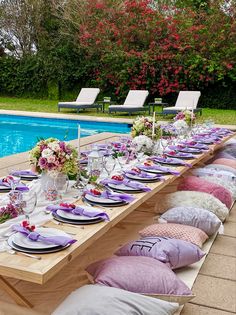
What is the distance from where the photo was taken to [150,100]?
15.4m

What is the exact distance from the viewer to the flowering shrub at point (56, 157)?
2.67 m

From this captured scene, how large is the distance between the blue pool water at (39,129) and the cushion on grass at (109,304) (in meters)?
6.98

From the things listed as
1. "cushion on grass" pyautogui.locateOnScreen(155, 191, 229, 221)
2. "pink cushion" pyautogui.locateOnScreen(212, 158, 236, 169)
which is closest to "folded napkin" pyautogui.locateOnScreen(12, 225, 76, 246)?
"cushion on grass" pyautogui.locateOnScreen(155, 191, 229, 221)

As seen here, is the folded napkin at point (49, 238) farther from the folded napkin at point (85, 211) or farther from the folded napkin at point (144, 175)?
the folded napkin at point (144, 175)

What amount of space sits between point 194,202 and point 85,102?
10.1m

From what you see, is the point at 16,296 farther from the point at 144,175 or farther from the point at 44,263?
the point at 144,175

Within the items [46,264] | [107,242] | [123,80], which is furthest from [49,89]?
[46,264]

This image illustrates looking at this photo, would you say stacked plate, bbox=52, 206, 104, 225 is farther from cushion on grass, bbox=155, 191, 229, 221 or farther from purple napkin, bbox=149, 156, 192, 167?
purple napkin, bbox=149, 156, 192, 167

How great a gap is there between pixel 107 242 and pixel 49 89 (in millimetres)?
14320

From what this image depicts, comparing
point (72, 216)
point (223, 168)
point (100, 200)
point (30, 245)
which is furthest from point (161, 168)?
point (30, 245)

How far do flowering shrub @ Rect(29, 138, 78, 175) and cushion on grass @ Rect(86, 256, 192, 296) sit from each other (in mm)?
626

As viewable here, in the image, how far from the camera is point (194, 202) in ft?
12.1

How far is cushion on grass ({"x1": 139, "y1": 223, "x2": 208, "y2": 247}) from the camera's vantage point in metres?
2.96

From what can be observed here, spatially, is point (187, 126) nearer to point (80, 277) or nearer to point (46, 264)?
point (80, 277)
